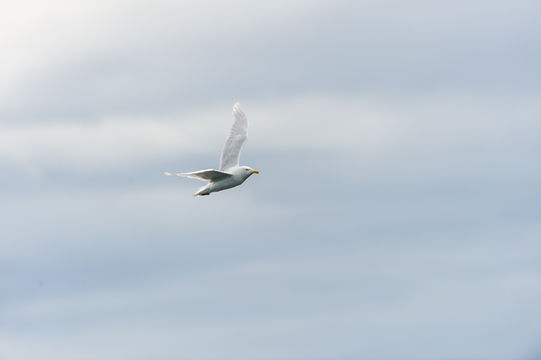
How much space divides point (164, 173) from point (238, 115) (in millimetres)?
19281

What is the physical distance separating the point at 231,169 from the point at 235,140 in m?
4.94

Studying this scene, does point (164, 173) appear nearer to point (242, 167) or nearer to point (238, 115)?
point (242, 167)

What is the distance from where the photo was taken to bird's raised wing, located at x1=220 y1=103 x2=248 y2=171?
7451 centimetres

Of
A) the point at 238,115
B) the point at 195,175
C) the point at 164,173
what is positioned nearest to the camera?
the point at 164,173

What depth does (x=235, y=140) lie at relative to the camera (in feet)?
248

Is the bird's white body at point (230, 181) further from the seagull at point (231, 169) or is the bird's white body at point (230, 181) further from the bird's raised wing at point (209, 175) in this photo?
the bird's raised wing at point (209, 175)

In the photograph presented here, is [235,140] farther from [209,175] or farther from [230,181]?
[209,175]

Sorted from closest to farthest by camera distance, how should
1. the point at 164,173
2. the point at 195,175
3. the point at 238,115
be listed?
the point at 164,173 → the point at 195,175 → the point at 238,115

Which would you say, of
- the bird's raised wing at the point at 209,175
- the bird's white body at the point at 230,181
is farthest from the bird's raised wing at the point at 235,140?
the bird's raised wing at the point at 209,175

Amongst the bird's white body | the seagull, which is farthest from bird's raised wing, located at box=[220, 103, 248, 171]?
the bird's white body

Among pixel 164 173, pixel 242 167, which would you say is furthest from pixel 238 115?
pixel 164 173

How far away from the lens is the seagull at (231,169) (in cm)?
6781

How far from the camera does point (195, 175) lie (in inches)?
2621

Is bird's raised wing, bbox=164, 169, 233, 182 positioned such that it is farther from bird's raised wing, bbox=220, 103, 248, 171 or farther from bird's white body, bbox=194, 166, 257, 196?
bird's raised wing, bbox=220, 103, 248, 171
